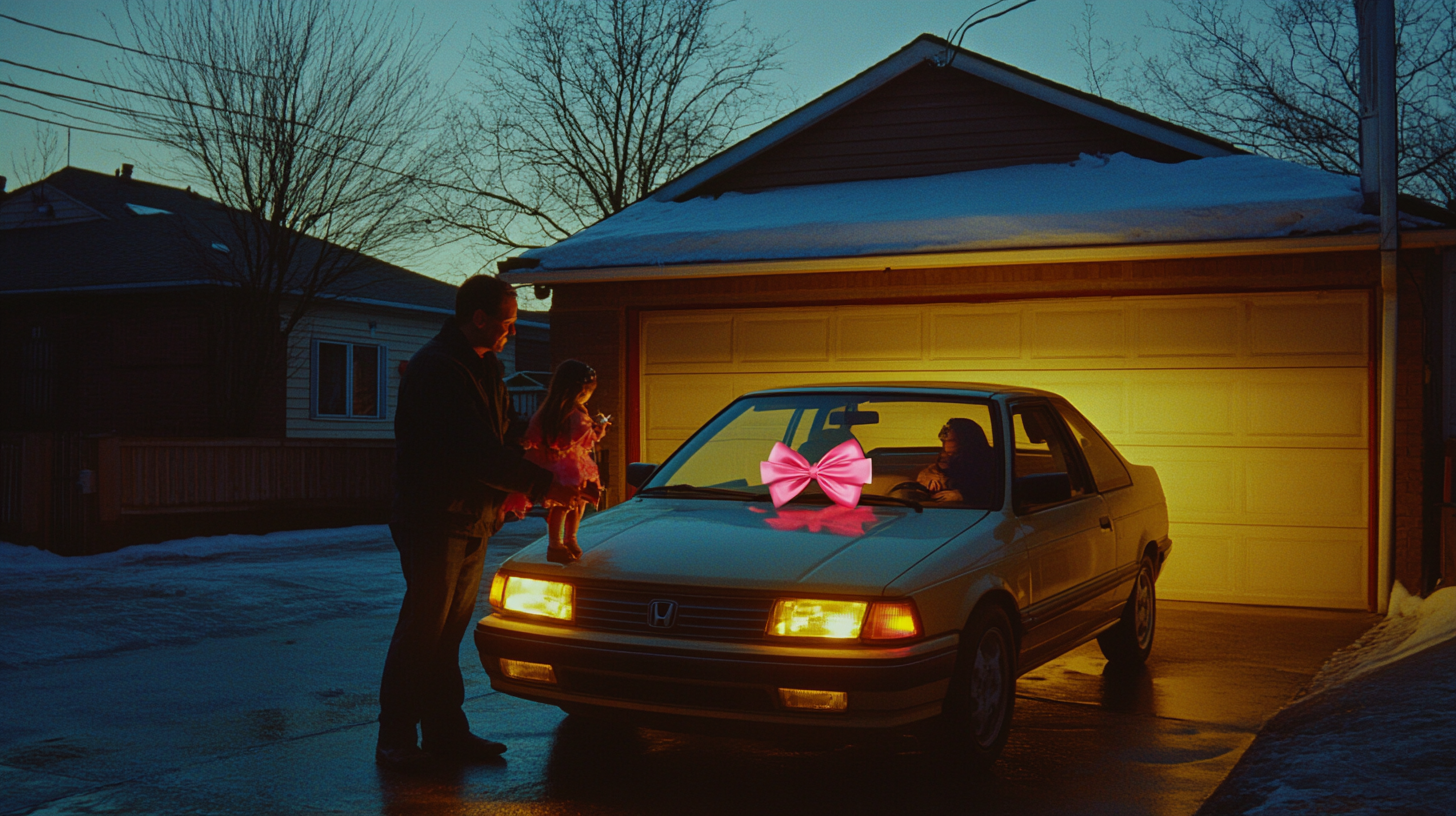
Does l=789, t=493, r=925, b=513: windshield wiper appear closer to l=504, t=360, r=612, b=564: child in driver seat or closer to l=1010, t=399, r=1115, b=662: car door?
l=1010, t=399, r=1115, b=662: car door

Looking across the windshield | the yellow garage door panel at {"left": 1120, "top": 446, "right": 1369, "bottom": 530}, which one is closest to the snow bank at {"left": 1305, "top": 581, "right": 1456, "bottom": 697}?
the yellow garage door panel at {"left": 1120, "top": 446, "right": 1369, "bottom": 530}

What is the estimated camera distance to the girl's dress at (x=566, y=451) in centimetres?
493

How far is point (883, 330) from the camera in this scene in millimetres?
10875

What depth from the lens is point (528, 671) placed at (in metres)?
4.88

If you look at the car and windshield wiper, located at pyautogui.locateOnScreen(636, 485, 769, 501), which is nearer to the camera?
the car

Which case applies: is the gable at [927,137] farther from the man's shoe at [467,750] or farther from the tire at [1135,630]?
the man's shoe at [467,750]

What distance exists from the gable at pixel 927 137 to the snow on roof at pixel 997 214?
267 mm

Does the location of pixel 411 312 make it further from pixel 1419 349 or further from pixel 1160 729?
pixel 1160 729

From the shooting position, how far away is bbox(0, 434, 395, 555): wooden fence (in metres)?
13.2

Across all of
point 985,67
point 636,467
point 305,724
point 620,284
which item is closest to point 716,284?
point 620,284

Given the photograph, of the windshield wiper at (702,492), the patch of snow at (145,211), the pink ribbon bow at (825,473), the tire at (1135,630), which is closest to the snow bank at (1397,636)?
the tire at (1135,630)

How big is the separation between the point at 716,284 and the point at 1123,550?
5406mm

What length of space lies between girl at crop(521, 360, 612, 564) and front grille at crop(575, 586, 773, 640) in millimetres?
275

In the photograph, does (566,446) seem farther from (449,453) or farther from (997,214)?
(997,214)
